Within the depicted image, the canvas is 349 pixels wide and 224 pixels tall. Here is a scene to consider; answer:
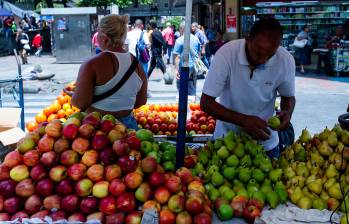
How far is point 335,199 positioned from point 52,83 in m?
13.8

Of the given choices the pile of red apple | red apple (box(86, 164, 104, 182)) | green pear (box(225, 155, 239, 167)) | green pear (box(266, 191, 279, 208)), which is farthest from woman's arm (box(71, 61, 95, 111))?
green pear (box(266, 191, 279, 208))

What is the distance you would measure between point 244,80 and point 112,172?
4.36ft

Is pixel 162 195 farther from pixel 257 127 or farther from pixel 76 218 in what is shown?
pixel 257 127

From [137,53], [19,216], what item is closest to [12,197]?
[19,216]

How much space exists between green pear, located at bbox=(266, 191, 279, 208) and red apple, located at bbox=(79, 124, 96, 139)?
3.43 ft

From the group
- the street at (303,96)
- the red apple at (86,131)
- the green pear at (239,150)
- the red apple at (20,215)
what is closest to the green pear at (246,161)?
the green pear at (239,150)

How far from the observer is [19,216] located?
7.74ft

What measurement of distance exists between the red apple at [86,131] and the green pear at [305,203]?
1217 mm

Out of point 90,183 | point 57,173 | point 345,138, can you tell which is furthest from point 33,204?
point 345,138

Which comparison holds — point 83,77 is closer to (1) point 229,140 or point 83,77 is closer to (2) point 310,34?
(1) point 229,140

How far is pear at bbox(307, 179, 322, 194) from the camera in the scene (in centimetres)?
266

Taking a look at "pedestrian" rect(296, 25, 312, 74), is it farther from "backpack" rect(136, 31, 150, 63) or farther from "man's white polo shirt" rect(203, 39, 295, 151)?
"man's white polo shirt" rect(203, 39, 295, 151)

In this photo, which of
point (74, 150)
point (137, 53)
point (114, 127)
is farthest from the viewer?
point (137, 53)

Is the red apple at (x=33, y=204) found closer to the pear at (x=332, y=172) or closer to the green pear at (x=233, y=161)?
the green pear at (x=233, y=161)
